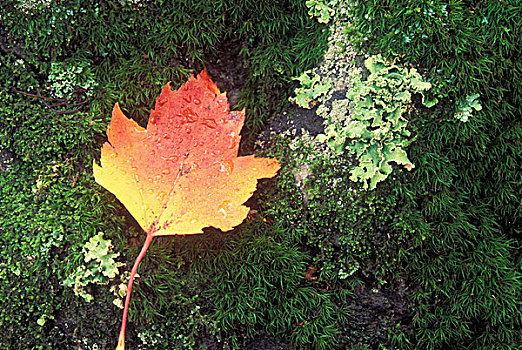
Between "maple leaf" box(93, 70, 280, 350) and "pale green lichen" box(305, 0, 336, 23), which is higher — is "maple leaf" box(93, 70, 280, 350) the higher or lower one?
the lower one

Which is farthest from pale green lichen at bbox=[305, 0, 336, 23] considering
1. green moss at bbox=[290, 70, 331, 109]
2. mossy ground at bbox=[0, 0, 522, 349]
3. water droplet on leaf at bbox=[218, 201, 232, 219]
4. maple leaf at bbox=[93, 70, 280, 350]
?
water droplet on leaf at bbox=[218, 201, 232, 219]

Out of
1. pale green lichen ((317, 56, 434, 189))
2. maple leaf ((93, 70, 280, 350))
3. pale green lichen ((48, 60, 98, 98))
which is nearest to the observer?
maple leaf ((93, 70, 280, 350))

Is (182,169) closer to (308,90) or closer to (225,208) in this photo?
(225,208)

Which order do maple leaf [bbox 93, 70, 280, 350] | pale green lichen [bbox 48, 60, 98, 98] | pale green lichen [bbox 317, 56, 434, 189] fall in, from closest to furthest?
1. maple leaf [bbox 93, 70, 280, 350]
2. pale green lichen [bbox 317, 56, 434, 189]
3. pale green lichen [bbox 48, 60, 98, 98]

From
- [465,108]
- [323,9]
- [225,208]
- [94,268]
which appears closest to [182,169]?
[225,208]

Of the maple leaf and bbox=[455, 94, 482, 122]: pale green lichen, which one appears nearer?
the maple leaf

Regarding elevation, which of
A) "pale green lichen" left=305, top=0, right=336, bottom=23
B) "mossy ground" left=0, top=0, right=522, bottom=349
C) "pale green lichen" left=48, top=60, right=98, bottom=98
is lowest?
"mossy ground" left=0, top=0, right=522, bottom=349

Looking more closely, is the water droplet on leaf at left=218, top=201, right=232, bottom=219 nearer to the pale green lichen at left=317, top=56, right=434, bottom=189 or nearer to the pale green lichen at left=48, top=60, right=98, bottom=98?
the pale green lichen at left=317, top=56, right=434, bottom=189
